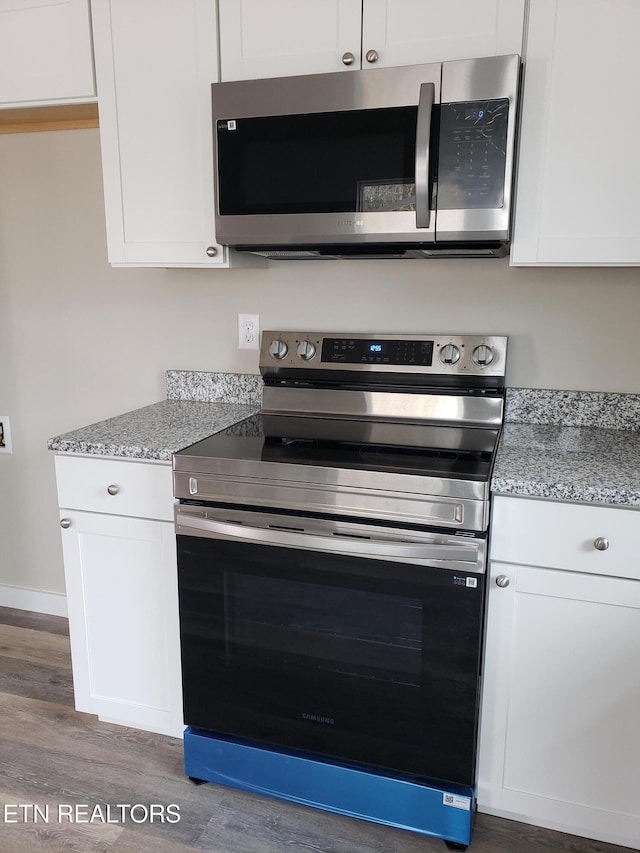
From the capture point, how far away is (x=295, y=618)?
5.41 feet

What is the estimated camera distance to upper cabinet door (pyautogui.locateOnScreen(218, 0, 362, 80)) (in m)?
1.67

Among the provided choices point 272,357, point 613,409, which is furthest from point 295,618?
point 613,409

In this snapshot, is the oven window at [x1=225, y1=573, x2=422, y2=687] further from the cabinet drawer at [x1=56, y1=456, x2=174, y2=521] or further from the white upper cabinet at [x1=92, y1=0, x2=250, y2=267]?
the white upper cabinet at [x1=92, y1=0, x2=250, y2=267]

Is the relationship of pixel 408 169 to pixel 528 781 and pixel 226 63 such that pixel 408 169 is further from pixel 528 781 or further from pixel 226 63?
pixel 528 781

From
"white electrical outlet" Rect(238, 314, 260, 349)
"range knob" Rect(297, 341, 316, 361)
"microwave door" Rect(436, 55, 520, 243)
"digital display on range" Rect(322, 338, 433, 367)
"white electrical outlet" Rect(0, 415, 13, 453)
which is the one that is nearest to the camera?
"microwave door" Rect(436, 55, 520, 243)

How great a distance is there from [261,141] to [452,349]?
765mm

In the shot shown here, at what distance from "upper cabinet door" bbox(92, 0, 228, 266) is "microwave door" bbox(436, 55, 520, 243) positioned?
2.09 feet

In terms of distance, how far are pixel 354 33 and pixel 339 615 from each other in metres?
1.41

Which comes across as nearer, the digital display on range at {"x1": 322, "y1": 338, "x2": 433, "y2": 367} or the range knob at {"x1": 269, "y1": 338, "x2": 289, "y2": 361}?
the digital display on range at {"x1": 322, "y1": 338, "x2": 433, "y2": 367}

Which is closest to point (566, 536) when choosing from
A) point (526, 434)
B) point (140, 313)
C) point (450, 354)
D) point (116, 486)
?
point (526, 434)

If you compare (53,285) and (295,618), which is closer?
(295,618)

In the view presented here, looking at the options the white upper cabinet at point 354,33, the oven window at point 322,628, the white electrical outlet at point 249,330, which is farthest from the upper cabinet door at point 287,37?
the oven window at point 322,628

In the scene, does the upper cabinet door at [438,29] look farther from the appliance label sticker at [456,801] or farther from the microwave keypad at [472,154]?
the appliance label sticker at [456,801]

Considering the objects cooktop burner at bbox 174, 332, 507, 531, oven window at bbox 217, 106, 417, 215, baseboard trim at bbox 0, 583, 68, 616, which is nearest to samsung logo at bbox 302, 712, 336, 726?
cooktop burner at bbox 174, 332, 507, 531
